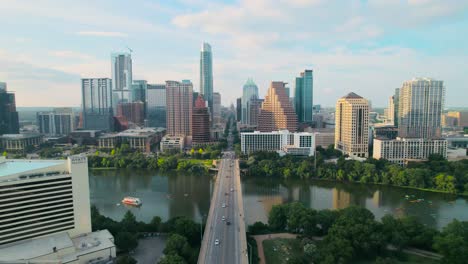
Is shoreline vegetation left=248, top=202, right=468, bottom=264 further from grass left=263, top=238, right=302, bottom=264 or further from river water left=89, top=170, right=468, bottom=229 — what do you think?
river water left=89, top=170, right=468, bottom=229

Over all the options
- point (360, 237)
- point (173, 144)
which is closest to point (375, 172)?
point (360, 237)

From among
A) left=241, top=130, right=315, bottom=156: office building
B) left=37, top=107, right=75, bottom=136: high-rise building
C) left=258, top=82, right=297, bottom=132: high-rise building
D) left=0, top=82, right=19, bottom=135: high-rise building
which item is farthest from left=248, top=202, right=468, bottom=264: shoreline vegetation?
left=37, top=107, right=75, bottom=136: high-rise building

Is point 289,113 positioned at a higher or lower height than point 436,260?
higher

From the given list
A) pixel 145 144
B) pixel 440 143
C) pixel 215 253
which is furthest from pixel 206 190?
pixel 440 143

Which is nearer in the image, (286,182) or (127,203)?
(127,203)

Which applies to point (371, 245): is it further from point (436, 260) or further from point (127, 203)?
point (127, 203)
